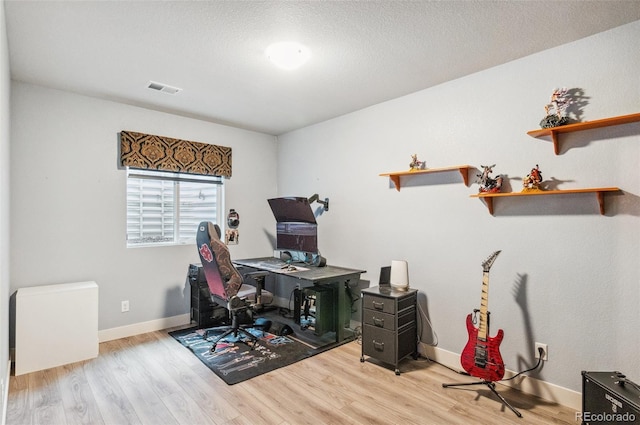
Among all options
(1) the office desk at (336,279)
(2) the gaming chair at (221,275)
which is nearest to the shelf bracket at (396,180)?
(1) the office desk at (336,279)

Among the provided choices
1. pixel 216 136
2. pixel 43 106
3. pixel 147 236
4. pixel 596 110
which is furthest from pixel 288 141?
pixel 596 110

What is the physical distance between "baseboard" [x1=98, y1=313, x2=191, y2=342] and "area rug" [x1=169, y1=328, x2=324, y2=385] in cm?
25

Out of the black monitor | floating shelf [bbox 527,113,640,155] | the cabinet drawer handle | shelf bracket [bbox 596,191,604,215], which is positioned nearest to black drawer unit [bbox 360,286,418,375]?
the cabinet drawer handle

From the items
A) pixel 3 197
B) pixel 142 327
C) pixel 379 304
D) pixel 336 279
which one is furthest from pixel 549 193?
pixel 142 327

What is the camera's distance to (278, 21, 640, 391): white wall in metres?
2.11

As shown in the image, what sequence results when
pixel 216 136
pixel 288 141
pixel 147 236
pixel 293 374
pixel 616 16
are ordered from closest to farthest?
pixel 616 16, pixel 293 374, pixel 147 236, pixel 216 136, pixel 288 141

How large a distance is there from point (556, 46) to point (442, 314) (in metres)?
2.29

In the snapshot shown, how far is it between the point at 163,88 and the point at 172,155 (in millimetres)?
907

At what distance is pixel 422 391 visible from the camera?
2.47 meters

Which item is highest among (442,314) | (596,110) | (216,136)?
(216,136)

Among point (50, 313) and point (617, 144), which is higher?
point (617, 144)

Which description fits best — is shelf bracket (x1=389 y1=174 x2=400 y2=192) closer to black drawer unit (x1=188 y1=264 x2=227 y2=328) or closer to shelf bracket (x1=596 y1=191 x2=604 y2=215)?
shelf bracket (x1=596 y1=191 x2=604 y2=215)

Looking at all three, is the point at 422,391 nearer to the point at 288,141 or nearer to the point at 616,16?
the point at 616,16

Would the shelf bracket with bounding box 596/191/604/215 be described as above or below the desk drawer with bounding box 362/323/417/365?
above
